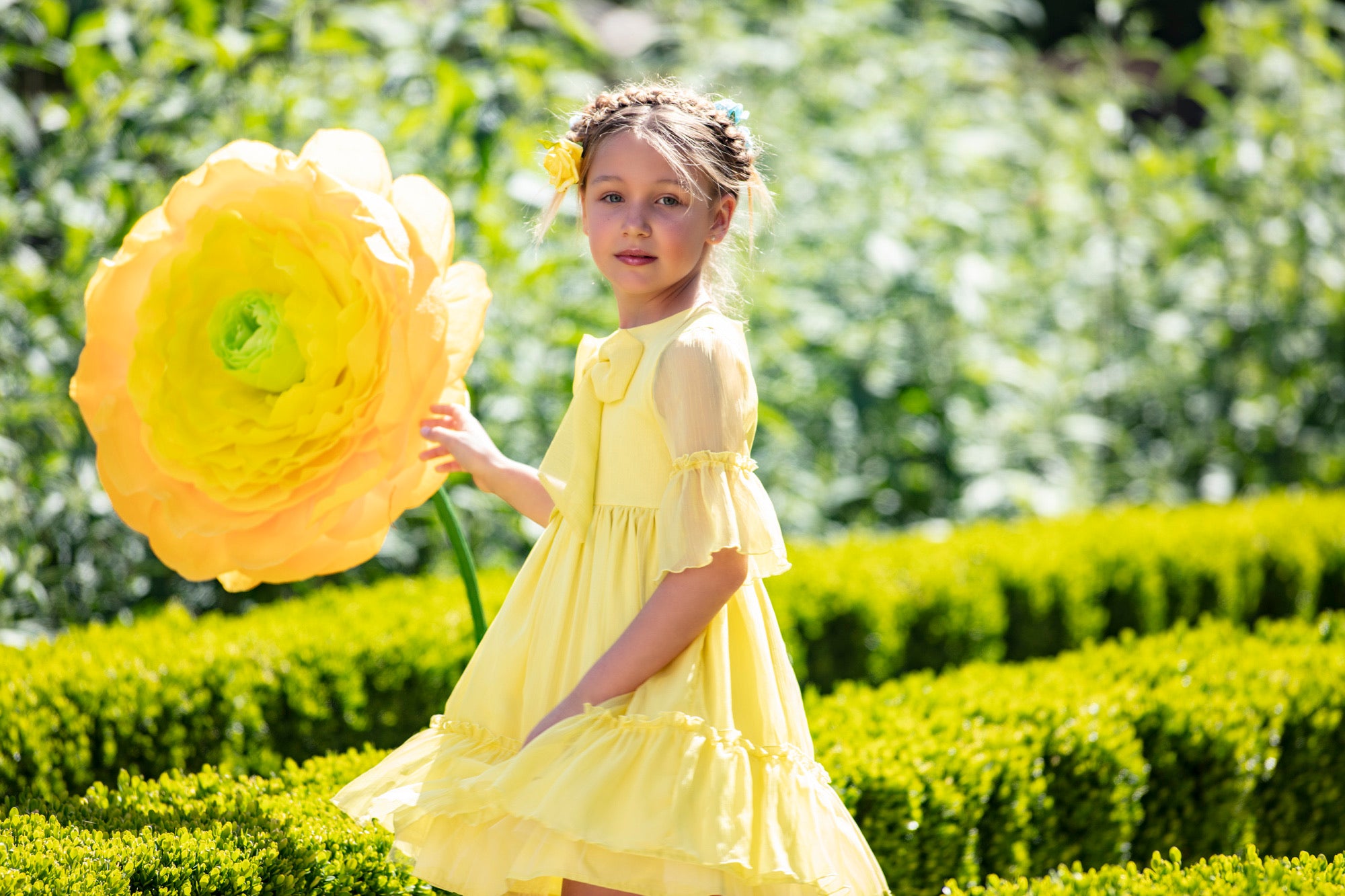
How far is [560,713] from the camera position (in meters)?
1.54

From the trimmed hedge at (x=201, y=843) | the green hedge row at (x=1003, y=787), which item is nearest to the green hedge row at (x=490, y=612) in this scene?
the green hedge row at (x=1003, y=787)

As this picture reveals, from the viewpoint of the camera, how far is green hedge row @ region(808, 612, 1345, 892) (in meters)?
2.36

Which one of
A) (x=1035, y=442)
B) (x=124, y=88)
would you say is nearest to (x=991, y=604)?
(x=1035, y=442)

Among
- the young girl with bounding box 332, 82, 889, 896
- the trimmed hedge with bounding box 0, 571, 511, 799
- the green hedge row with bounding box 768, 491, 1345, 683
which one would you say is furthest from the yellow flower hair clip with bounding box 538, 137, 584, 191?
the green hedge row with bounding box 768, 491, 1345, 683

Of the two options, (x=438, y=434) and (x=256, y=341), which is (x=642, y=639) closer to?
(x=438, y=434)

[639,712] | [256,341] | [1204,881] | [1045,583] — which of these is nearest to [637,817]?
[639,712]

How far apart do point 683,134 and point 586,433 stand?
0.43m


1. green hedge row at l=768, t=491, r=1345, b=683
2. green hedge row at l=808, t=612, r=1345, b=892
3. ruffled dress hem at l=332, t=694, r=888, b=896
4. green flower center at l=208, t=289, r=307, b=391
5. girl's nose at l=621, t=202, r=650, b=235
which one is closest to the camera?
ruffled dress hem at l=332, t=694, r=888, b=896

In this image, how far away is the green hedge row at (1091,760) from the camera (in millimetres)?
2361

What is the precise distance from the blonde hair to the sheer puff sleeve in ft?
0.77

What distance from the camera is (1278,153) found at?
234 inches

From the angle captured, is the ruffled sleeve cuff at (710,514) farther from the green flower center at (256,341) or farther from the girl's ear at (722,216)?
the green flower center at (256,341)

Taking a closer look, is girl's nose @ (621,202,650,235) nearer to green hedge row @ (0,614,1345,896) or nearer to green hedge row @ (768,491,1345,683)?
green hedge row @ (0,614,1345,896)

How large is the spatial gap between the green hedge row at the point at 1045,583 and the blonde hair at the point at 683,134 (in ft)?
5.98
